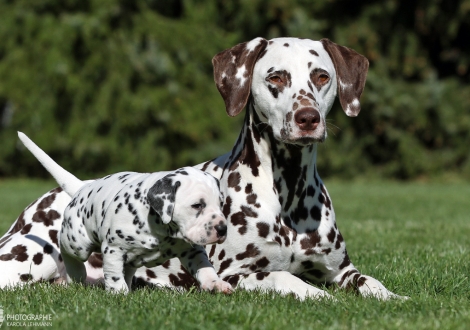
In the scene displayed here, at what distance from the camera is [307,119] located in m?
4.57

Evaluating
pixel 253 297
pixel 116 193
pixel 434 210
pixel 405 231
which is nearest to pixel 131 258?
pixel 116 193

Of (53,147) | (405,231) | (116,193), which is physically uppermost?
(116,193)

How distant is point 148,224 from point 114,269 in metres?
0.35

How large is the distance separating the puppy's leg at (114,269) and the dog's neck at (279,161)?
1.11 m

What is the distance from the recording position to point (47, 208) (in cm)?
553

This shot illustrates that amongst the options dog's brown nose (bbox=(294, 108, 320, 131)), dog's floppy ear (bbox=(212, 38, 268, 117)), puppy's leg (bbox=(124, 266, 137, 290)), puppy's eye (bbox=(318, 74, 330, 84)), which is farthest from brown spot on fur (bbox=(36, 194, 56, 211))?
puppy's eye (bbox=(318, 74, 330, 84))

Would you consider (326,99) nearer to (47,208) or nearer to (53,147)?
(47,208)

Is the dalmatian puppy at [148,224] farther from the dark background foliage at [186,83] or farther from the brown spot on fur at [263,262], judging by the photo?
the dark background foliage at [186,83]

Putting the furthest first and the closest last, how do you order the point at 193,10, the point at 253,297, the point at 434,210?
the point at 193,10 → the point at 434,210 → the point at 253,297

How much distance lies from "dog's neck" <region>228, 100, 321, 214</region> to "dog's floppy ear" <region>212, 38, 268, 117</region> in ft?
0.48

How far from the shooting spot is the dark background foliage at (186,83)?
830 inches

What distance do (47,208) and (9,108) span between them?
719 inches

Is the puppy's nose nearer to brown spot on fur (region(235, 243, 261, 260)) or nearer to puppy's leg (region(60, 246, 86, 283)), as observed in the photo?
brown spot on fur (region(235, 243, 261, 260))

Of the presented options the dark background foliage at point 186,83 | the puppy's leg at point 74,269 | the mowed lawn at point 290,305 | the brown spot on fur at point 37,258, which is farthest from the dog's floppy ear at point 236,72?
the dark background foliage at point 186,83
